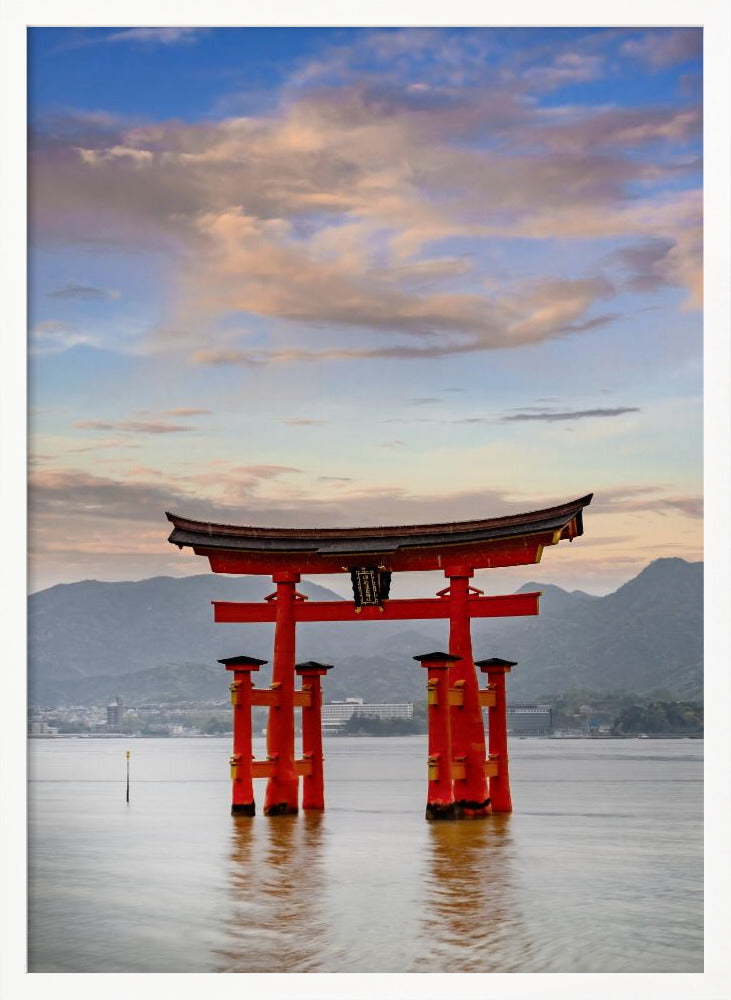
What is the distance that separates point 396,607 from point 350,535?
113 centimetres

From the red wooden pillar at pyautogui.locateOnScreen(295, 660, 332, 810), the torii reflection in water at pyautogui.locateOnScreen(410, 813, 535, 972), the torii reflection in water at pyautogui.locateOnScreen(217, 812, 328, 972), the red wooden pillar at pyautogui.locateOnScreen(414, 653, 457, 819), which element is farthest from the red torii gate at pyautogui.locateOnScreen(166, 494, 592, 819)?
the torii reflection in water at pyautogui.locateOnScreen(217, 812, 328, 972)

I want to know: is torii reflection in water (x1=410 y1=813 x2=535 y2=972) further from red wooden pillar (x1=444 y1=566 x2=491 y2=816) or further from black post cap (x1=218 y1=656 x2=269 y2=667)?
black post cap (x1=218 y1=656 x2=269 y2=667)

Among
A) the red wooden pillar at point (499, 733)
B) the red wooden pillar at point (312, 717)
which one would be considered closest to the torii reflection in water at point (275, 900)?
the red wooden pillar at point (312, 717)

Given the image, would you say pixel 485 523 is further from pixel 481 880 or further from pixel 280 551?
pixel 481 880

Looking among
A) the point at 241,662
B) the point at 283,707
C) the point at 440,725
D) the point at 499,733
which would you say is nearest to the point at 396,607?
the point at 440,725

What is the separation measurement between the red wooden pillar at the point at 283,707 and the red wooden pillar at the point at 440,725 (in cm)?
205

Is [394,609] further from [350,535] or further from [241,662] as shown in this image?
[241,662]

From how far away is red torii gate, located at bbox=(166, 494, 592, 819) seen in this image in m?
15.4

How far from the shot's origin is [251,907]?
1013 cm
